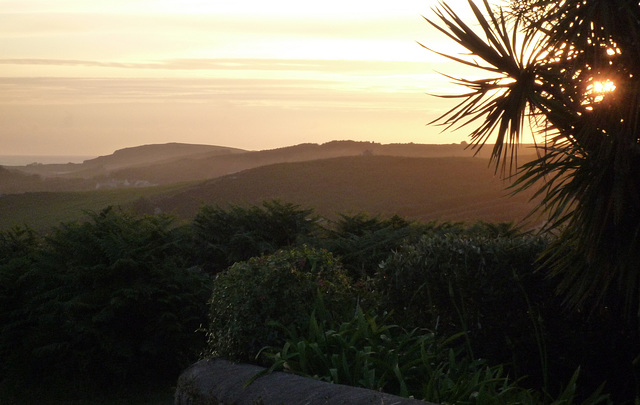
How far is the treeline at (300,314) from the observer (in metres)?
5.23

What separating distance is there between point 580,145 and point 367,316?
2159 millimetres

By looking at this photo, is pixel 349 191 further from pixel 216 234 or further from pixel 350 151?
pixel 216 234

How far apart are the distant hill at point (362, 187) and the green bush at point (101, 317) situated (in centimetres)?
2058

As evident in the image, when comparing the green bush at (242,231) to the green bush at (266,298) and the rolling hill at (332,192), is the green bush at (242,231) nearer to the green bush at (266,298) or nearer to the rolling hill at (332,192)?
the green bush at (266,298)

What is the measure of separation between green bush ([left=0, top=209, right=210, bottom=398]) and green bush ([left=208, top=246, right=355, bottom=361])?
1992 mm

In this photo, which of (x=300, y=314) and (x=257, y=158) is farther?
(x=257, y=158)

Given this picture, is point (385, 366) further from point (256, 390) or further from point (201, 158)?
point (201, 158)

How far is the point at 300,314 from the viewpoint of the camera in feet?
18.6

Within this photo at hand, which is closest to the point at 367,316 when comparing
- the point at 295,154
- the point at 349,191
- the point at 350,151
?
the point at 349,191

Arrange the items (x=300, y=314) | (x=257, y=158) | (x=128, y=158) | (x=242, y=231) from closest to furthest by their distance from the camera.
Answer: (x=300, y=314) → (x=242, y=231) → (x=257, y=158) → (x=128, y=158)

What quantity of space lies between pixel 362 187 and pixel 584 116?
29648 mm

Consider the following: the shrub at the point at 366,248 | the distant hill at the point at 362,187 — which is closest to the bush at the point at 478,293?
the shrub at the point at 366,248

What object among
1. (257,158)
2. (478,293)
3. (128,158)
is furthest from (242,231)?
(128,158)

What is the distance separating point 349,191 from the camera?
34875 mm
